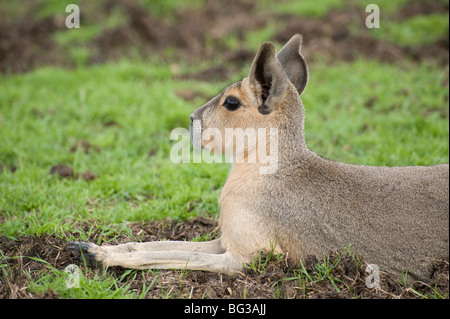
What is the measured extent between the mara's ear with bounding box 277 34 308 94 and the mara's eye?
638mm

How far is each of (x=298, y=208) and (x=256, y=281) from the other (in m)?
0.59

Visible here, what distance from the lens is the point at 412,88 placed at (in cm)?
720

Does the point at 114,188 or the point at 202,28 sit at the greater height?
the point at 202,28

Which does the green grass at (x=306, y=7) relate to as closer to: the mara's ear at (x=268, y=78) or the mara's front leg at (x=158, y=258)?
the mara's ear at (x=268, y=78)

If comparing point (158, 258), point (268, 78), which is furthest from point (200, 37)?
point (158, 258)

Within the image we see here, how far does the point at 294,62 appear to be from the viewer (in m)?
4.16

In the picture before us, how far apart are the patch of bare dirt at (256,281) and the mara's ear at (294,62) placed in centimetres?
147

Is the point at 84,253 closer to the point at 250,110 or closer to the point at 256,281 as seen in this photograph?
the point at 256,281

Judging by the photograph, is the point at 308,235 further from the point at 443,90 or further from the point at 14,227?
the point at 443,90

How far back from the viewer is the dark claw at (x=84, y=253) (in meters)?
A: 3.50

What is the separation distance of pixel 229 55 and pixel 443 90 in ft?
11.4

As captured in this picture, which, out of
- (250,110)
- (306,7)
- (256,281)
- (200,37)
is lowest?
(256,281)

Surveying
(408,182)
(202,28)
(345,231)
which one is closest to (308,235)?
(345,231)
